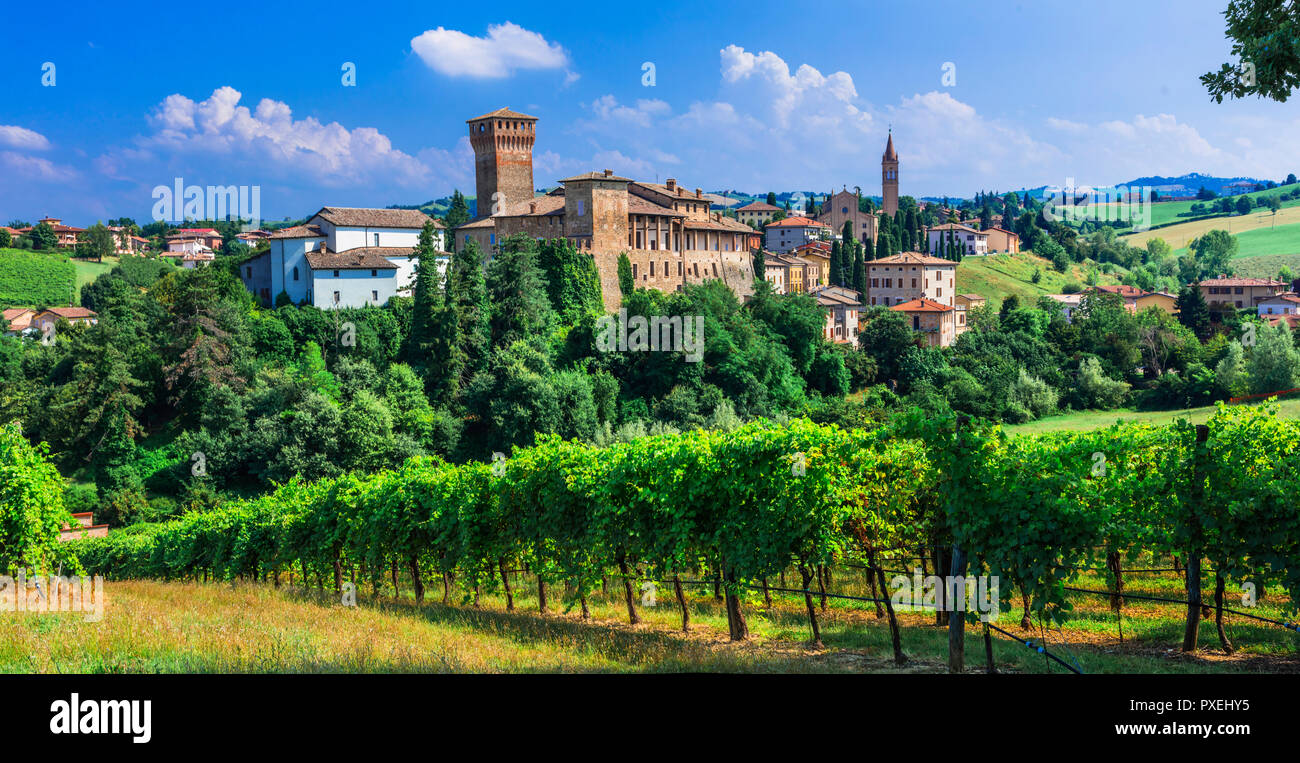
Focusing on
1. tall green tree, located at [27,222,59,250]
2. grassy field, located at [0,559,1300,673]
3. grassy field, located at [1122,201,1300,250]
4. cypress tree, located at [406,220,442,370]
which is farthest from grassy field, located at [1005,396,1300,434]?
grassy field, located at [1122,201,1300,250]

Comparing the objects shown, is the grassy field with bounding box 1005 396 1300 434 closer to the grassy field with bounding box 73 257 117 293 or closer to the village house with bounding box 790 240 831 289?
the village house with bounding box 790 240 831 289

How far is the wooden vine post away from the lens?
12.0m

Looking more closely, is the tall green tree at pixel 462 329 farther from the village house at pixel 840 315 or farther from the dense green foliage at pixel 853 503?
the village house at pixel 840 315

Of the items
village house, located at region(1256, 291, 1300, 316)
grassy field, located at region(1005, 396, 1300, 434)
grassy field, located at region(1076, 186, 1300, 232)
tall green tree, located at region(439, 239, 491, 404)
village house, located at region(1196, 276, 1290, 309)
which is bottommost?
grassy field, located at region(1005, 396, 1300, 434)

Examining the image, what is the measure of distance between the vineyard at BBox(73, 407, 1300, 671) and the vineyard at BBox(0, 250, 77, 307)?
84.1 metres

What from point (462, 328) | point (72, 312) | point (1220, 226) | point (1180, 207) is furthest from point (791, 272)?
point (1180, 207)

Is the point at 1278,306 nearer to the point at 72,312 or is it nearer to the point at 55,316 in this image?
the point at 72,312

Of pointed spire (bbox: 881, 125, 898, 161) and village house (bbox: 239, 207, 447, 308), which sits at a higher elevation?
pointed spire (bbox: 881, 125, 898, 161)

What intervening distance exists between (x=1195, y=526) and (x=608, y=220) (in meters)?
57.1

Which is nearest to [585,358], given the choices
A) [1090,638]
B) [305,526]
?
[305,526]

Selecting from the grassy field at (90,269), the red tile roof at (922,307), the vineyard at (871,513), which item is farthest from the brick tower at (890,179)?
the vineyard at (871,513)

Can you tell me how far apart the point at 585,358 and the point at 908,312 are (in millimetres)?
35348

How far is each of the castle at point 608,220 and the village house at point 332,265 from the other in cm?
772
